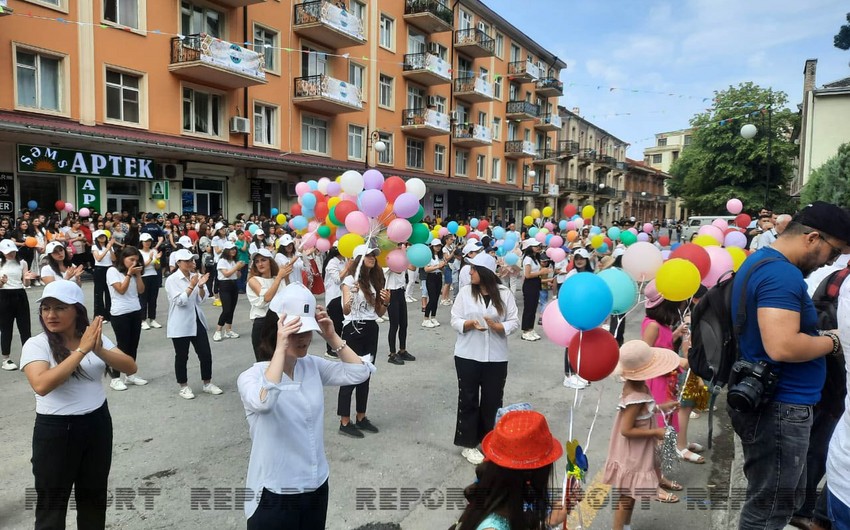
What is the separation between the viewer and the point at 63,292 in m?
3.04

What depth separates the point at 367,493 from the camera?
4086 millimetres

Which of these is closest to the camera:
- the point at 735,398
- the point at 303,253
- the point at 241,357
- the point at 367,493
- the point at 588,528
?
the point at 735,398

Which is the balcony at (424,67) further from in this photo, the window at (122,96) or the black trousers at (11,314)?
the black trousers at (11,314)

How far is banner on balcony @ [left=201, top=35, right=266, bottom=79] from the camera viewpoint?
17266mm

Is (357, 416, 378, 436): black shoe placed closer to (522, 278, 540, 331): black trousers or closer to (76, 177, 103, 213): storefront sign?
(522, 278, 540, 331): black trousers

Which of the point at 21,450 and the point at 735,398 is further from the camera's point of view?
the point at 21,450

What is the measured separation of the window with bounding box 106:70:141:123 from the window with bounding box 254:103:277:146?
465 centimetres

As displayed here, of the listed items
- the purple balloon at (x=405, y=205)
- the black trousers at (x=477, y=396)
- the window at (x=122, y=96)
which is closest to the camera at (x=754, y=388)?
the black trousers at (x=477, y=396)

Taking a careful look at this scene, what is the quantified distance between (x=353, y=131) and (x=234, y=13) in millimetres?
7507

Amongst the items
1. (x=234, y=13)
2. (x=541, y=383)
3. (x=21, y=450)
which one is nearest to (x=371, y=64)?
(x=234, y=13)

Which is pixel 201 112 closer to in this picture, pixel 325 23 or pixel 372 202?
pixel 325 23

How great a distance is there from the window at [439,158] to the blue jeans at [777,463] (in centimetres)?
2955

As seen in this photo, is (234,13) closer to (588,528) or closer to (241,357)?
(241,357)

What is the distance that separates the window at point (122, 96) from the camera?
53.8ft
